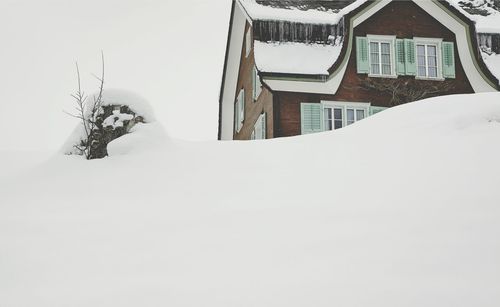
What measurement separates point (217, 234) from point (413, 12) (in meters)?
14.9

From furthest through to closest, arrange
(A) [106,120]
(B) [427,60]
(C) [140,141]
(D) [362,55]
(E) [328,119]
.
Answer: (B) [427,60] → (D) [362,55] → (E) [328,119] → (A) [106,120] → (C) [140,141]

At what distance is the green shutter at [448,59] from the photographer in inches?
759

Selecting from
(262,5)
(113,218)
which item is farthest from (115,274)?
(262,5)

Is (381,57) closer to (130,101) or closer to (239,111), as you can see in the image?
(239,111)

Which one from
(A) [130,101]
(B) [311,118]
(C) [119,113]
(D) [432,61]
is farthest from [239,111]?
(C) [119,113]

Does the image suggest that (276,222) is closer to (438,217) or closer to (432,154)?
(438,217)

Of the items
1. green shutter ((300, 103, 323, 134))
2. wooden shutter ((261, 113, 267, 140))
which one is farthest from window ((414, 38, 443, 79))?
wooden shutter ((261, 113, 267, 140))

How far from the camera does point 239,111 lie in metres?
23.4

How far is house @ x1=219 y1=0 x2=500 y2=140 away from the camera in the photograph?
60.8 feet

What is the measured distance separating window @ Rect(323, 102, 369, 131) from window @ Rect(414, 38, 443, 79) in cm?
225

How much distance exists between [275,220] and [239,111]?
16135 mm

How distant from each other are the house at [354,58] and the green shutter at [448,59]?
31 millimetres

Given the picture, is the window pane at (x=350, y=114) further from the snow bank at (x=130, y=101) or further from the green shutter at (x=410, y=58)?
the snow bank at (x=130, y=101)

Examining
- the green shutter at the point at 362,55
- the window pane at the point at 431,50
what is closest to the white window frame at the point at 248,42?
the green shutter at the point at 362,55
